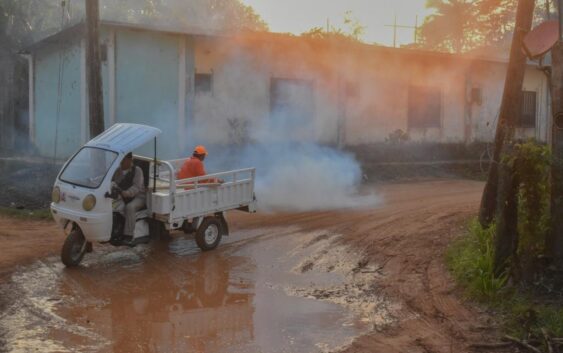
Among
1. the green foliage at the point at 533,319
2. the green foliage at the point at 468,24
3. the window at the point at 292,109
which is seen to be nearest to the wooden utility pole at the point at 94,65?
the window at the point at 292,109

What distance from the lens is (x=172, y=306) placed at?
716 cm

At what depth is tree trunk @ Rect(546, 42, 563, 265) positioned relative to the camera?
6.97 m

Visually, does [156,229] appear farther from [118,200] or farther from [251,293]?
[251,293]

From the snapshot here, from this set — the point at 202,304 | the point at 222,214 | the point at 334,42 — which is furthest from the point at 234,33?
the point at 202,304

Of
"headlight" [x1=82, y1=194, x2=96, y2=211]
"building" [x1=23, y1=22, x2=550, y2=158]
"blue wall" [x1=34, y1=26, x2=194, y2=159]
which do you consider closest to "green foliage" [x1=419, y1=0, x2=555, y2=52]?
"building" [x1=23, y1=22, x2=550, y2=158]

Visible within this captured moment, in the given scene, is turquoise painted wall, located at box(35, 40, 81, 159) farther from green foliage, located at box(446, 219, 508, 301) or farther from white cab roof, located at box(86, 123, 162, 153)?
green foliage, located at box(446, 219, 508, 301)

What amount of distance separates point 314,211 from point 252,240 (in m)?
2.71

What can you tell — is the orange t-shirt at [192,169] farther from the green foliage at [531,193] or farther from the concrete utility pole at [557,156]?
the concrete utility pole at [557,156]

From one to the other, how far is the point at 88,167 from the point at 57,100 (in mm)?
11249

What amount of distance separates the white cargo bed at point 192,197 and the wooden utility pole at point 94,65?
246 centimetres

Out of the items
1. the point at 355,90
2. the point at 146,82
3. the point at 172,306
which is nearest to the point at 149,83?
the point at 146,82

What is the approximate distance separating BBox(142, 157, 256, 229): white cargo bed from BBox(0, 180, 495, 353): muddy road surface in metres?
0.67

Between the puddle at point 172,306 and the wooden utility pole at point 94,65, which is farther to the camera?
the wooden utility pole at point 94,65

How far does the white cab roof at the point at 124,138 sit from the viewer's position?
8.76 metres
